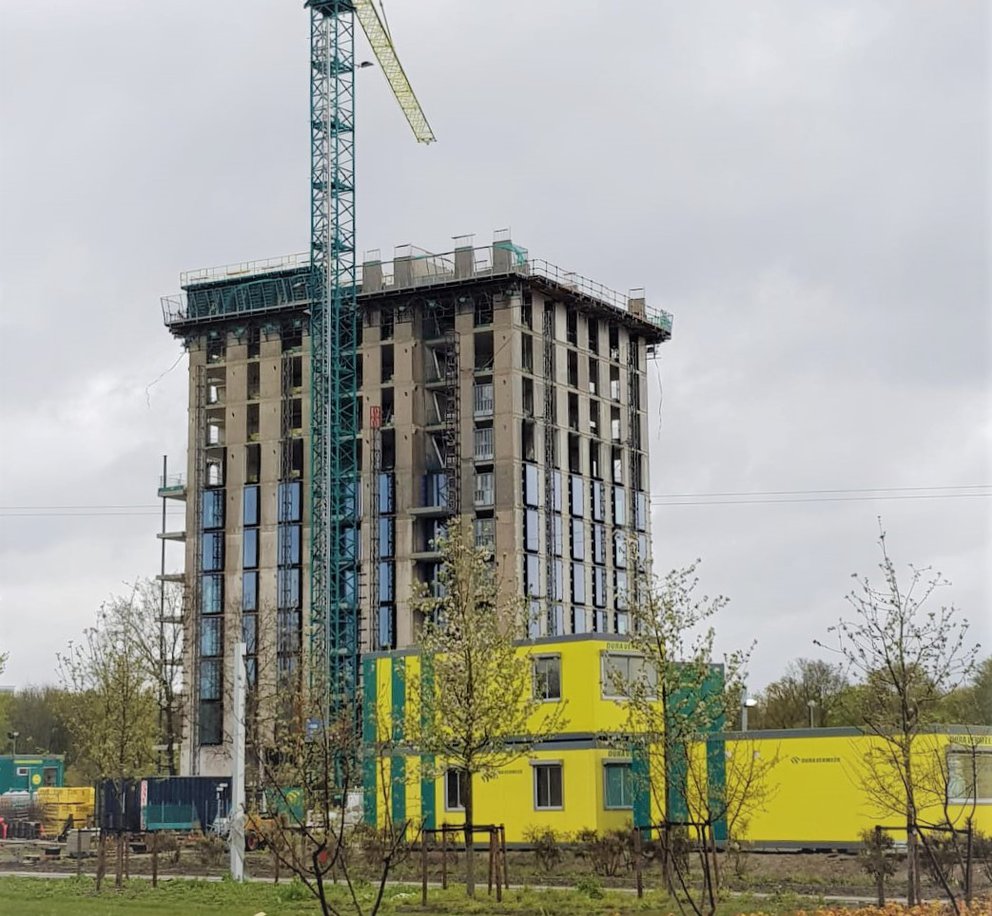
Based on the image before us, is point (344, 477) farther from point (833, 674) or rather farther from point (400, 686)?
point (400, 686)

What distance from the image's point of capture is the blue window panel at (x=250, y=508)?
396 ft

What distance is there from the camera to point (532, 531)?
110 metres

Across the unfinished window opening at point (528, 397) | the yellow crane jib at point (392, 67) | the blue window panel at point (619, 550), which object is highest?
the yellow crane jib at point (392, 67)

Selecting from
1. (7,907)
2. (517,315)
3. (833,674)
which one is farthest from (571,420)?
(7,907)

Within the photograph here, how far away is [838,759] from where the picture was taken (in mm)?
48375

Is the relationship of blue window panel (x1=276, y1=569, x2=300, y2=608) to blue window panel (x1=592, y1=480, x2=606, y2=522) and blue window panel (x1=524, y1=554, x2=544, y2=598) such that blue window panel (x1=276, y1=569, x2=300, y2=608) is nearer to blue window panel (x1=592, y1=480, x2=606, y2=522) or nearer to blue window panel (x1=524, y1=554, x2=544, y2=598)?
blue window panel (x1=524, y1=554, x2=544, y2=598)

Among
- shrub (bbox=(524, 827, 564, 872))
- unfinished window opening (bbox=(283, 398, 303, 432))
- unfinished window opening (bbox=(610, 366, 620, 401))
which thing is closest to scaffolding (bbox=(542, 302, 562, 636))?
unfinished window opening (bbox=(610, 366, 620, 401))

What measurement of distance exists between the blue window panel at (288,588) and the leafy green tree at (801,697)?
1372 inches

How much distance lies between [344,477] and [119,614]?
101 ft

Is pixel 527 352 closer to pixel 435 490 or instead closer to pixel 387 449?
pixel 435 490

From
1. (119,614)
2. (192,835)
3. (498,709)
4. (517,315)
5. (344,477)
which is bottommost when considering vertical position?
(192,835)

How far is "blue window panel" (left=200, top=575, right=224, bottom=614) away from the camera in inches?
4761

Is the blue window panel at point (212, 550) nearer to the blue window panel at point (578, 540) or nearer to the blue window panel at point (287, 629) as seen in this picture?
the blue window panel at point (287, 629)

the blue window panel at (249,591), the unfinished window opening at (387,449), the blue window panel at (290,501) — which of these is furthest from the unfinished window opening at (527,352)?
the blue window panel at (249,591)
